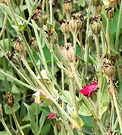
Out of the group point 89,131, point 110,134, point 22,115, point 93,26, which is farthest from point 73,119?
point 22,115

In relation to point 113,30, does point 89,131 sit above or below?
below

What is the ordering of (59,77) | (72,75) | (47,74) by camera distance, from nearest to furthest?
1. (72,75)
2. (47,74)
3. (59,77)

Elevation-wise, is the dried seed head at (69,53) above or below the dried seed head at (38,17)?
below

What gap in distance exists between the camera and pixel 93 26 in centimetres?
51

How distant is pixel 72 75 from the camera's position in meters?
0.40

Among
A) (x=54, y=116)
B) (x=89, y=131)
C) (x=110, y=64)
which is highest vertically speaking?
(x=110, y=64)

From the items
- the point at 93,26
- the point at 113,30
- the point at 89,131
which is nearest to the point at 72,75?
the point at 93,26

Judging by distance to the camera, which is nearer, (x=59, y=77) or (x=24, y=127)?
(x=24, y=127)

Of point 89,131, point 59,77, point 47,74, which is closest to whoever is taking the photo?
point 47,74

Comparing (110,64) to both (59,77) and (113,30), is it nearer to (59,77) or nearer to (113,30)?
(113,30)

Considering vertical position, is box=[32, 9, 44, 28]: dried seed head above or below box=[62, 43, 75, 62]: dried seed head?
above

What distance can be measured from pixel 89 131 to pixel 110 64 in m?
0.38

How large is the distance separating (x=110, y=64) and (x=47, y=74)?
129 mm

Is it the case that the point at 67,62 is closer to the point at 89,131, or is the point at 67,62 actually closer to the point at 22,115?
the point at 89,131
